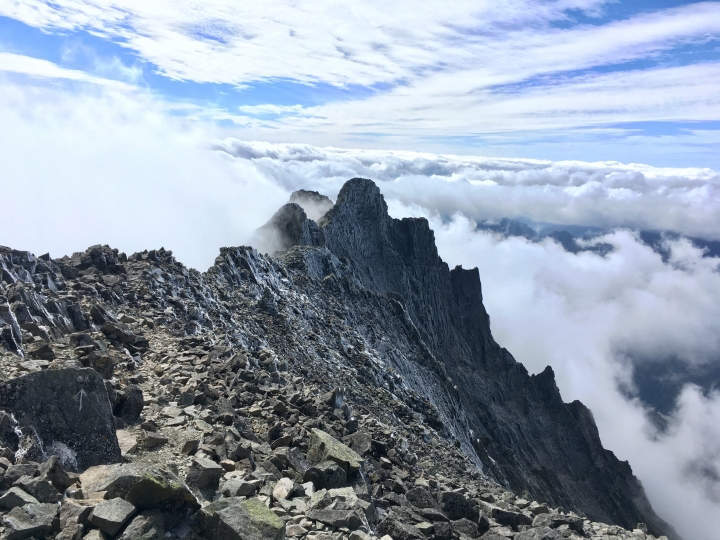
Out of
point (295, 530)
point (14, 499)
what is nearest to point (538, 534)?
point (295, 530)

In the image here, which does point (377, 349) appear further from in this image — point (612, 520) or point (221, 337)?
point (612, 520)

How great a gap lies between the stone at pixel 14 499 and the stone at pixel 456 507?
1332 centimetres

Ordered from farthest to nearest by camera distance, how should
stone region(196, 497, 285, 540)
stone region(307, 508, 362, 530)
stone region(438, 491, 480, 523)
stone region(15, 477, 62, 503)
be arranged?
1. stone region(438, 491, 480, 523)
2. stone region(307, 508, 362, 530)
3. stone region(15, 477, 62, 503)
4. stone region(196, 497, 285, 540)

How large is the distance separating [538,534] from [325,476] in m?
8.69

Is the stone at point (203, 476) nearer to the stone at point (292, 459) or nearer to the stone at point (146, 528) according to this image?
the stone at point (146, 528)

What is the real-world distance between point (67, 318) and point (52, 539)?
16.2m

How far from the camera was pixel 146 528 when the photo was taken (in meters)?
10.3

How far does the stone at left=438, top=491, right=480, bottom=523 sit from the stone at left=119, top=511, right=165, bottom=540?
1120 centimetres

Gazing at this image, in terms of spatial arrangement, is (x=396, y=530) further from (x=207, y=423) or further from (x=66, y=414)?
(x=66, y=414)

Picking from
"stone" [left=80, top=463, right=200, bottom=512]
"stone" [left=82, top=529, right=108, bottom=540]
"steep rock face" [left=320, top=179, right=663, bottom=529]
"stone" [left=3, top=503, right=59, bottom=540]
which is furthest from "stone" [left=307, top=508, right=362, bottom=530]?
"steep rock face" [left=320, top=179, right=663, bottom=529]

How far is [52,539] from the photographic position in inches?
391

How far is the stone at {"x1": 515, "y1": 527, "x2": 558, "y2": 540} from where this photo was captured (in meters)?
18.0

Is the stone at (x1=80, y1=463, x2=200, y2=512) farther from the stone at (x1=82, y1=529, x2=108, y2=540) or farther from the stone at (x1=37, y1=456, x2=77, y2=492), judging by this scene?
the stone at (x1=82, y1=529, x2=108, y2=540)

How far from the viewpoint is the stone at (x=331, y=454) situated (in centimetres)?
1656
